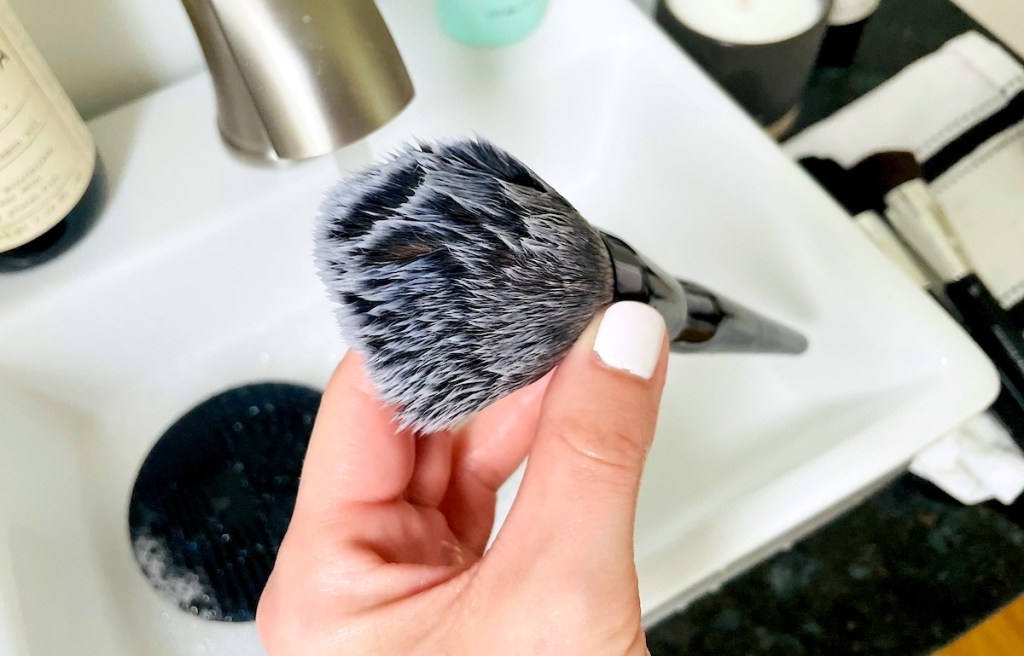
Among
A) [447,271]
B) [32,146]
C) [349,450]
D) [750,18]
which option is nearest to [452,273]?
[447,271]

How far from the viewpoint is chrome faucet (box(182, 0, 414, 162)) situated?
12.6 inches

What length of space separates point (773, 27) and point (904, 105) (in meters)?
0.12

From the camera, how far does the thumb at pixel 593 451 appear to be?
25cm

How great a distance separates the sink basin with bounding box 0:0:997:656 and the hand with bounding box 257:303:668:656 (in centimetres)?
8

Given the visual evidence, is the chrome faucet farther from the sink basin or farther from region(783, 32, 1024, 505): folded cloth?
region(783, 32, 1024, 505): folded cloth

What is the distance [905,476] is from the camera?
1.37 feet

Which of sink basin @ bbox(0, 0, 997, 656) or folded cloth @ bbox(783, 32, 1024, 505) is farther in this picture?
folded cloth @ bbox(783, 32, 1024, 505)

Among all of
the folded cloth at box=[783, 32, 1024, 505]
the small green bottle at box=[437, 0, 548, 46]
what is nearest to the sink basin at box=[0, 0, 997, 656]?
the small green bottle at box=[437, 0, 548, 46]

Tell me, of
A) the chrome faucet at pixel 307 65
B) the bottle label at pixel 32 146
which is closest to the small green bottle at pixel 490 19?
the chrome faucet at pixel 307 65

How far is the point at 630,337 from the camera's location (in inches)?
10.3

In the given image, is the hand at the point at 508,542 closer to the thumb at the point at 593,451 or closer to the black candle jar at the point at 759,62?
the thumb at the point at 593,451

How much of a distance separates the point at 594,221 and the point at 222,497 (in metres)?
0.28

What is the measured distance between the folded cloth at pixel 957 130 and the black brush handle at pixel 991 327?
2.7 inches

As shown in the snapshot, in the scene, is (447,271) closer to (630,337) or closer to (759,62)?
(630,337)
